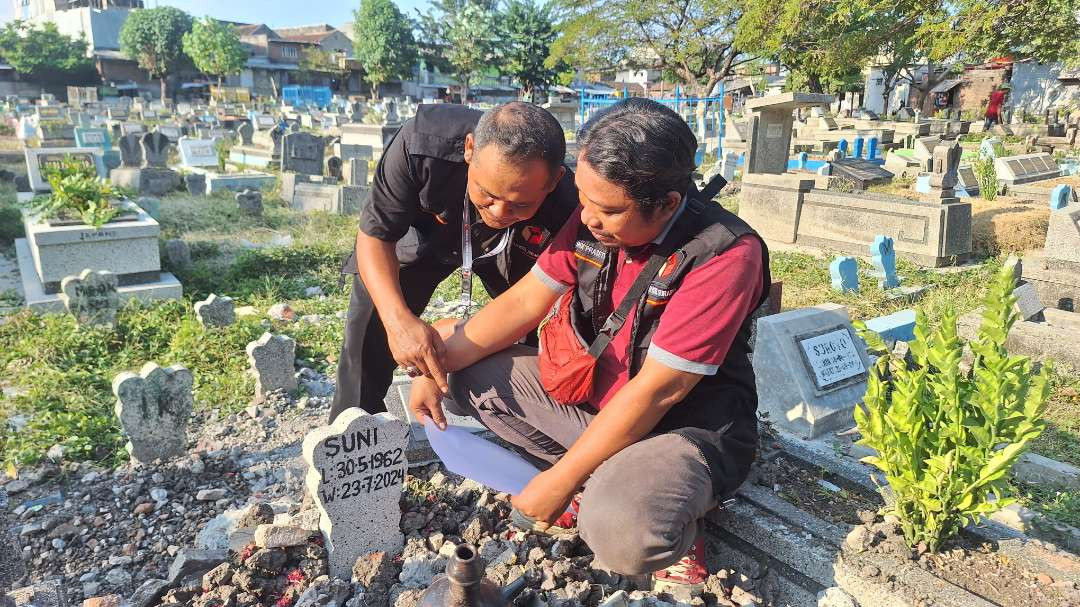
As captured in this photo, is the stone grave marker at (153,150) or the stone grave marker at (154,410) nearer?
the stone grave marker at (154,410)

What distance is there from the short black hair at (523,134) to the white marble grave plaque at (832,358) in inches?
78.0

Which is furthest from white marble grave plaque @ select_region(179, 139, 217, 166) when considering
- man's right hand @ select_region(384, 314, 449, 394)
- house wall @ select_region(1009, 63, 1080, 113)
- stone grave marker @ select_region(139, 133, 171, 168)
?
house wall @ select_region(1009, 63, 1080, 113)

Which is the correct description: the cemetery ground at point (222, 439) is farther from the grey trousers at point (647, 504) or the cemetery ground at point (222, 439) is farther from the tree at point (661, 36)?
the tree at point (661, 36)

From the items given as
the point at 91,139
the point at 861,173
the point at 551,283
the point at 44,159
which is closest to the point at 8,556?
the point at 551,283

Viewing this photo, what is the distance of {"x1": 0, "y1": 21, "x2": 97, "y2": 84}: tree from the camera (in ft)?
147

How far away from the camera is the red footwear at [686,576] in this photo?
6.75 feet

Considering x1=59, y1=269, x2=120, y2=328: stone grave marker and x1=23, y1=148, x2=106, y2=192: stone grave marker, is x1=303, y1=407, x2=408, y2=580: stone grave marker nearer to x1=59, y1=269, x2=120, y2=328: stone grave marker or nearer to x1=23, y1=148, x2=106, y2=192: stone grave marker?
x1=59, y1=269, x2=120, y2=328: stone grave marker

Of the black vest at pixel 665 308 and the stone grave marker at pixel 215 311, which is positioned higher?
the black vest at pixel 665 308

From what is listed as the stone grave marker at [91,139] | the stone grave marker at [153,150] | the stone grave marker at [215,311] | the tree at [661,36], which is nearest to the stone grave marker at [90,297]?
the stone grave marker at [215,311]

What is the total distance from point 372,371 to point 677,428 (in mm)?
1400

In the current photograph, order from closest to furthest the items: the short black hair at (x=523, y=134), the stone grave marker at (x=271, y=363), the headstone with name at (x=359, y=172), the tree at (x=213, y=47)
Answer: the short black hair at (x=523, y=134), the stone grave marker at (x=271, y=363), the headstone with name at (x=359, y=172), the tree at (x=213, y=47)

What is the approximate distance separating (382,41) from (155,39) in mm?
15831

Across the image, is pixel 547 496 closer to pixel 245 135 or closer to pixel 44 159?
pixel 44 159

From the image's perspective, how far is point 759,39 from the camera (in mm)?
19844
